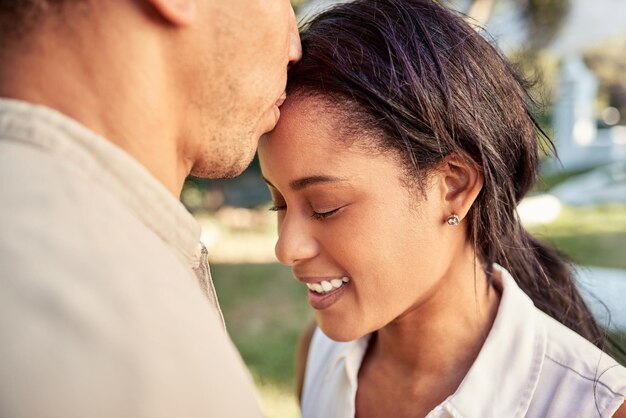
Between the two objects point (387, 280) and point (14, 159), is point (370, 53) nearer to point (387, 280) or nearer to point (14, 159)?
point (387, 280)

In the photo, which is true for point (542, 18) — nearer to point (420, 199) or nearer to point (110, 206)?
point (420, 199)

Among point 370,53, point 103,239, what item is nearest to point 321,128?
point 370,53

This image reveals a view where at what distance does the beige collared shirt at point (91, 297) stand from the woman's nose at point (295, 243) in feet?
2.17

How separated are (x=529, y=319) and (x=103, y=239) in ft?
4.21

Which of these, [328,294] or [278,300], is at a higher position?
[328,294]

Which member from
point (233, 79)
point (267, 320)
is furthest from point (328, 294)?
A: point (267, 320)

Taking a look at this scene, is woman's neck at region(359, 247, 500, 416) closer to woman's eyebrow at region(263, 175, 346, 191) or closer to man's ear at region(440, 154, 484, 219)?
man's ear at region(440, 154, 484, 219)

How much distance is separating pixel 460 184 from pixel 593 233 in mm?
7163

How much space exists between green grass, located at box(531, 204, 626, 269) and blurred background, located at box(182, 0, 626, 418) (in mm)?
13

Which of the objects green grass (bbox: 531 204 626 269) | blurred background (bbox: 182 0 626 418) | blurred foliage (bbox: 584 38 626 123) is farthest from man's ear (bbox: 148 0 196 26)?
blurred foliage (bbox: 584 38 626 123)

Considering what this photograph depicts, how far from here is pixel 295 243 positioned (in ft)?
5.87

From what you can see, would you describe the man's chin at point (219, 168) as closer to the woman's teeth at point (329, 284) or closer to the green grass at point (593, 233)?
the woman's teeth at point (329, 284)

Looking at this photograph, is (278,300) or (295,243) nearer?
(295,243)

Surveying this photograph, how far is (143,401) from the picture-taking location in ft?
3.05
